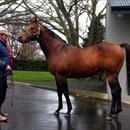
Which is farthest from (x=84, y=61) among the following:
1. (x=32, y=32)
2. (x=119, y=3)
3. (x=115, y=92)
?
(x=119, y=3)

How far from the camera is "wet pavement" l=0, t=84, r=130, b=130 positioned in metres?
10.1

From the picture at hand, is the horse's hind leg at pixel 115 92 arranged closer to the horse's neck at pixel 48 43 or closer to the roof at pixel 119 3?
the horse's neck at pixel 48 43

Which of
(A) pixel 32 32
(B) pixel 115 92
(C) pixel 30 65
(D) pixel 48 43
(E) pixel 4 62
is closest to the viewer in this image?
(E) pixel 4 62

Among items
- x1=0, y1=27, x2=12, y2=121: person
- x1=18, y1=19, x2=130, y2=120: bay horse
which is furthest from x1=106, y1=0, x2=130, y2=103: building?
x1=0, y1=27, x2=12, y2=121: person

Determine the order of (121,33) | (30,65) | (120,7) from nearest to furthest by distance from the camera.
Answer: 1. (120,7)
2. (121,33)
3. (30,65)

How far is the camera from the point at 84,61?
11.7 metres

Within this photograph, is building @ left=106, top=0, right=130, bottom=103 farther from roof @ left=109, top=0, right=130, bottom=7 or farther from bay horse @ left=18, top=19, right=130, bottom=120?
bay horse @ left=18, top=19, right=130, bottom=120

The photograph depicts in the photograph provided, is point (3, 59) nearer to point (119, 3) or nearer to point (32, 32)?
point (32, 32)

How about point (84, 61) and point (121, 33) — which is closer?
point (84, 61)

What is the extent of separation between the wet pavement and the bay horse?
1.48 feet

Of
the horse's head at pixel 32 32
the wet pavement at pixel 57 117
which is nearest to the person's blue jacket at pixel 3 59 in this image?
the wet pavement at pixel 57 117

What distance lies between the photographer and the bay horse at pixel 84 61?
38.0 feet

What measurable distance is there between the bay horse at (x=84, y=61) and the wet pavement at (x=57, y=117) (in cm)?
45

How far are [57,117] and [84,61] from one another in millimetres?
1457
